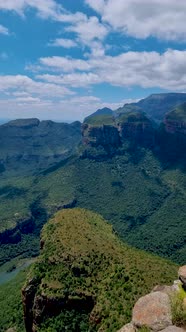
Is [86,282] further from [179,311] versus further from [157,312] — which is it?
[179,311]

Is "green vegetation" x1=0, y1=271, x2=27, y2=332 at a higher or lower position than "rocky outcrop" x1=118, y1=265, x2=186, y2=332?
lower

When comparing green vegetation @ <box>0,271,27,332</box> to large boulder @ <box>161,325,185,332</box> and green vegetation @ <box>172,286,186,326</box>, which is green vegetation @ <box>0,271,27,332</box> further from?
large boulder @ <box>161,325,185,332</box>

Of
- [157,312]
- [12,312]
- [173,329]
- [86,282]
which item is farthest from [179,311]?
[12,312]

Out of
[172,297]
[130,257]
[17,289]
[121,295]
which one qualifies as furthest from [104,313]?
[17,289]

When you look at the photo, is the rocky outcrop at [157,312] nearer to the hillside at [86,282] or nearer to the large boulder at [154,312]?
the large boulder at [154,312]

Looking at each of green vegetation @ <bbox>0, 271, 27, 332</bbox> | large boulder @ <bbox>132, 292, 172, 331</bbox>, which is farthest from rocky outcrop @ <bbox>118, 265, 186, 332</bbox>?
green vegetation @ <bbox>0, 271, 27, 332</bbox>

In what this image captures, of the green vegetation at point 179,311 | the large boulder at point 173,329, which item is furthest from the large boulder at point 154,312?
the large boulder at point 173,329
